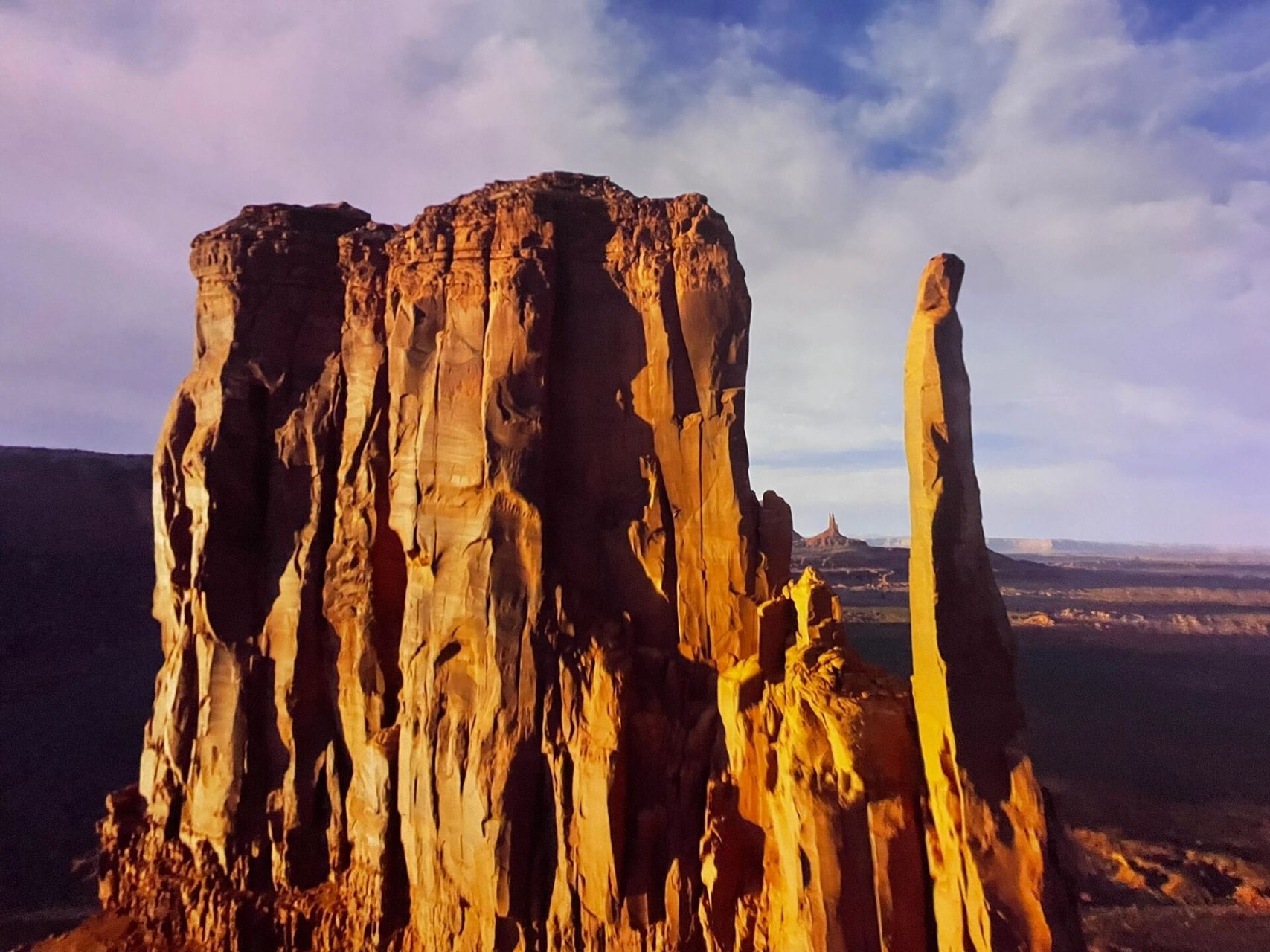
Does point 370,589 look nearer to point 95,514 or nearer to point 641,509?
point 641,509

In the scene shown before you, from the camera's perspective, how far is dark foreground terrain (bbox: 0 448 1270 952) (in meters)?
22.2

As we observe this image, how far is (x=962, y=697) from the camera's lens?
326 inches

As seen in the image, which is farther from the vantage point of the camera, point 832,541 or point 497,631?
point 832,541

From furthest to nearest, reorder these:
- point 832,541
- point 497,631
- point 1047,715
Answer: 1. point 832,541
2. point 1047,715
3. point 497,631

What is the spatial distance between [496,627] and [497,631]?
6 centimetres

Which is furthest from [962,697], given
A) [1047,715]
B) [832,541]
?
[832,541]

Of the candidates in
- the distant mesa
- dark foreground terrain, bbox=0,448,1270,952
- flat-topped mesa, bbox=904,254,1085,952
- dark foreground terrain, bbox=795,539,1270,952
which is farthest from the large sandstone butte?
the distant mesa

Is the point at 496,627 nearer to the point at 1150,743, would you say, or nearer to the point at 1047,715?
the point at 1047,715

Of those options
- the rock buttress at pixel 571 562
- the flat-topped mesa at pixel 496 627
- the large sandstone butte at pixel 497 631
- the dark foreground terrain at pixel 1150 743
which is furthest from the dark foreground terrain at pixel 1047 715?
the rock buttress at pixel 571 562

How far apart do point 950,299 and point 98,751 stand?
40015mm

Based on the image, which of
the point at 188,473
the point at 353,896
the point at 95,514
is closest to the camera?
the point at 353,896

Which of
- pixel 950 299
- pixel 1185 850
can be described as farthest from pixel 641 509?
pixel 1185 850

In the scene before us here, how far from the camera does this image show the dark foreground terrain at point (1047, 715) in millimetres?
22172

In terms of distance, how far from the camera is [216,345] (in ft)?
51.8
